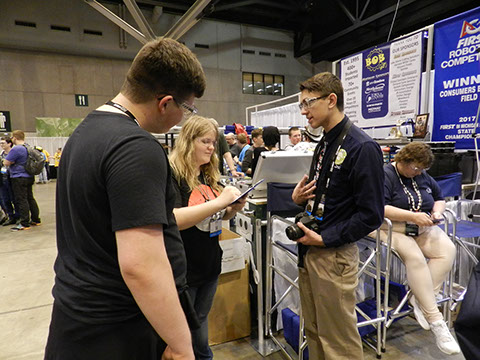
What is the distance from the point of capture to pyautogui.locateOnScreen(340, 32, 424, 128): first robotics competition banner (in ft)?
11.3

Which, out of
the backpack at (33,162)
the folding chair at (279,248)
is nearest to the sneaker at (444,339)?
the folding chair at (279,248)

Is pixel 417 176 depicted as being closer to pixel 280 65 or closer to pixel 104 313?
pixel 104 313

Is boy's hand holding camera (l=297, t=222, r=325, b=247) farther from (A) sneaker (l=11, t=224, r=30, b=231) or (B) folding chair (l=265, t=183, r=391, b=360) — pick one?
(A) sneaker (l=11, t=224, r=30, b=231)

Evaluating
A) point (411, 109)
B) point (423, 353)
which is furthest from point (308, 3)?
point (423, 353)

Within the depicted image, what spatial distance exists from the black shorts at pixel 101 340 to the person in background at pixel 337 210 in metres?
0.85

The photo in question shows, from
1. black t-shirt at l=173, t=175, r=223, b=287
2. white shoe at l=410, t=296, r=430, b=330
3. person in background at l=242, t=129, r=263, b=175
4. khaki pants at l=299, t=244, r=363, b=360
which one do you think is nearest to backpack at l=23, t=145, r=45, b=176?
person in background at l=242, t=129, r=263, b=175

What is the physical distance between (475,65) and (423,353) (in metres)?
2.62

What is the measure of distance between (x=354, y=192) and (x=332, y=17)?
12.3m

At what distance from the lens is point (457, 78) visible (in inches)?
121

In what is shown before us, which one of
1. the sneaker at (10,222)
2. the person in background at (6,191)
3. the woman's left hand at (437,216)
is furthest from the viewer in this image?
the sneaker at (10,222)

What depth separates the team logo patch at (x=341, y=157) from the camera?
1.30m

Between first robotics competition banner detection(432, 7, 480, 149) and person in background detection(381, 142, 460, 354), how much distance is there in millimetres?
1252

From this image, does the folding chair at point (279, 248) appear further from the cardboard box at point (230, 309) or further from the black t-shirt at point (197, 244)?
the black t-shirt at point (197, 244)

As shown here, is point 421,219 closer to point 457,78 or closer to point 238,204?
point 238,204
